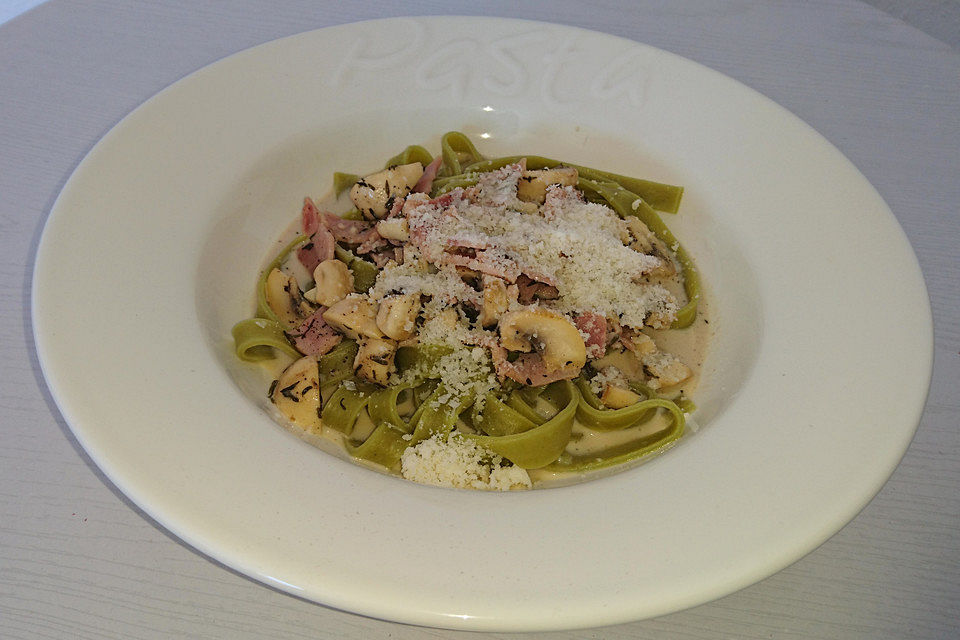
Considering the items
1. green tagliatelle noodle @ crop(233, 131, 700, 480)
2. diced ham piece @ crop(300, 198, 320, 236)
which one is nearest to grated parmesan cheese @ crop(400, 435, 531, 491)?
green tagliatelle noodle @ crop(233, 131, 700, 480)

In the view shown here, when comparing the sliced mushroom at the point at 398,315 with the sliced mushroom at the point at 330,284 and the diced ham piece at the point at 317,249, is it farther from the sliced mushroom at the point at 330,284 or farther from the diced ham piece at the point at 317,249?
the diced ham piece at the point at 317,249

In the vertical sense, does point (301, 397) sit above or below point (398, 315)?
below

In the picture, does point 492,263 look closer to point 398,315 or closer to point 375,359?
point 398,315

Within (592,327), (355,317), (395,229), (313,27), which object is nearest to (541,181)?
(395,229)

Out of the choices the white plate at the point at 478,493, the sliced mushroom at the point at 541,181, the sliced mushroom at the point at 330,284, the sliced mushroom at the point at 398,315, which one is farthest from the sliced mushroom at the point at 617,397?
the sliced mushroom at the point at 330,284

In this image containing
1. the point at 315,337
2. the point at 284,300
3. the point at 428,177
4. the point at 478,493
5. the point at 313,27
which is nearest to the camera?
the point at 478,493

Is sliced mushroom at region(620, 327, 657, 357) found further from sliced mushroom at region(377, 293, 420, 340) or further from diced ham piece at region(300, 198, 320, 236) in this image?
diced ham piece at region(300, 198, 320, 236)
